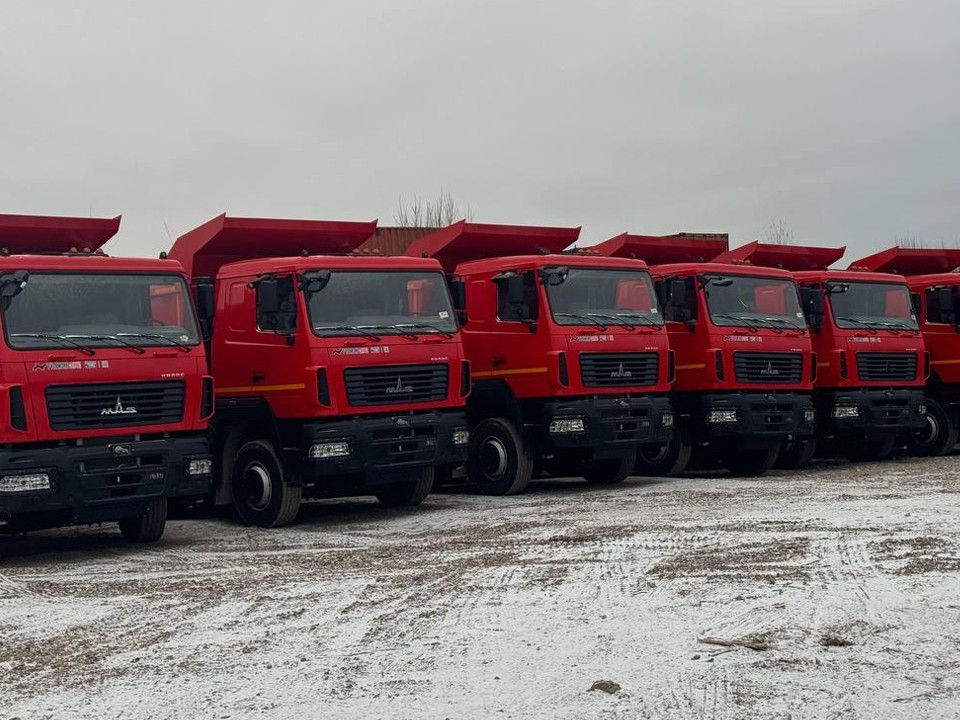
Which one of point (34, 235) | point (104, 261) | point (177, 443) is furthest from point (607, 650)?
point (34, 235)

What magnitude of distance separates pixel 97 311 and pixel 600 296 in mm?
6191

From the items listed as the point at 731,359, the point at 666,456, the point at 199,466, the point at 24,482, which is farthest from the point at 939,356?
the point at 24,482

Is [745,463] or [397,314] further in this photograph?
[745,463]

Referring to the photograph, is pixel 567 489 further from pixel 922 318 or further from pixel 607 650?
pixel 607 650

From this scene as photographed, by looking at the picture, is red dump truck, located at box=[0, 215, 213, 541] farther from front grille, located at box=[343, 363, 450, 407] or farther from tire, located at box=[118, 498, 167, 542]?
front grille, located at box=[343, 363, 450, 407]

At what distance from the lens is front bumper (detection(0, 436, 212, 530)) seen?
1145cm

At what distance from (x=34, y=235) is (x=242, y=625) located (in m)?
6.11

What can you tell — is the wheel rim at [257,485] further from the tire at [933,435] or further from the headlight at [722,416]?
the tire at [933,435]

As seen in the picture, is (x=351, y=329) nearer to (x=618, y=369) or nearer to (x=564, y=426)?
(x=564, y=426)

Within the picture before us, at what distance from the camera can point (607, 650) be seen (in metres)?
7.43

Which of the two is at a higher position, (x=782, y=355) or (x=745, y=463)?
(x=782, y=355)

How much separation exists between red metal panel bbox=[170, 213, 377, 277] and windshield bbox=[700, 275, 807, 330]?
16.1 ft

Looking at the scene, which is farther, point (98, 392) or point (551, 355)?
point (551, 355)

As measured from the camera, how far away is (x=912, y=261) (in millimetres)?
22250
